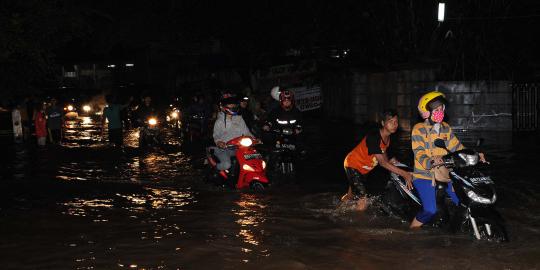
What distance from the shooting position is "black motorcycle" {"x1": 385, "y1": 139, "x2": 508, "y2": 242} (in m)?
7.24

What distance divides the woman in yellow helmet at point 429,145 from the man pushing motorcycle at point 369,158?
Answer: 0.99 ft

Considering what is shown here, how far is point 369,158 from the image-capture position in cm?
938

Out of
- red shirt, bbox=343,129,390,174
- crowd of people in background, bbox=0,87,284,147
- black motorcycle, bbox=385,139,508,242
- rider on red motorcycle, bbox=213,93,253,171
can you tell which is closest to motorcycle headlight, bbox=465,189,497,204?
black motorcycle, bbox=385,139,508,242

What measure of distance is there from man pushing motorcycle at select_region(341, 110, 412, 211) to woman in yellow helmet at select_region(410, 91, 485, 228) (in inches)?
11.8

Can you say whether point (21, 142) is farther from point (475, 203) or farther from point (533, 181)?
point (475, 203)

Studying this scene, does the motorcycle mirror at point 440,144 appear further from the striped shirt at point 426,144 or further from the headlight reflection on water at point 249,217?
the headlight reflection on water at point 249,217

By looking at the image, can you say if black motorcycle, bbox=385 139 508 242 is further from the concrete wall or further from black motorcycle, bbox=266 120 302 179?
the concrete wall

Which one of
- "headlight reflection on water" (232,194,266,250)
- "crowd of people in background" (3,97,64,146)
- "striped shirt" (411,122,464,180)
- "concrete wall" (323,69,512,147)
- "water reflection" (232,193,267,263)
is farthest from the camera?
"concrete wall" (323,69,512,147)

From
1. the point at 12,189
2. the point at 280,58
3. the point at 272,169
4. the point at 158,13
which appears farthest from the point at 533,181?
the point at 158,13

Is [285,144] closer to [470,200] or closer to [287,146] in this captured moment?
[287,146]

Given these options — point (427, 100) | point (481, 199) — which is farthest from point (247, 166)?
point (481, 199)

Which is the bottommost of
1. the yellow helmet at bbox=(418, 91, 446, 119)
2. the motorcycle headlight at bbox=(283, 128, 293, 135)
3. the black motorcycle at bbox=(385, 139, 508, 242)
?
the black motorcycle at bbox=(385, 139, 508, 242)

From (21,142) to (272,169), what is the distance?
35.0 feet

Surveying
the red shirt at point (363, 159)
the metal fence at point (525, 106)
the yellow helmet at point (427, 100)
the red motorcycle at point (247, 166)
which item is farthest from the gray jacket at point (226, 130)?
the metal fence at point (525, 106)
